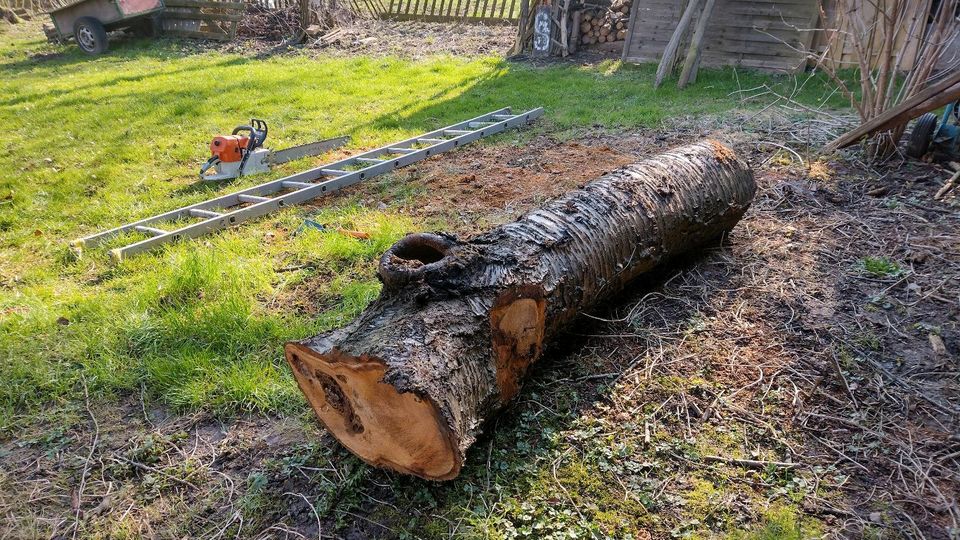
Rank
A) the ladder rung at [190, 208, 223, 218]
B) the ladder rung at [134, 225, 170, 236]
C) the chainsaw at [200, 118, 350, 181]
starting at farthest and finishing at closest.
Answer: the chainsaw at [200, 118, 350, 181] < the ladder rung at [190, 208, 223, 218] < the ladder rung at [134, 225, 170, 236]

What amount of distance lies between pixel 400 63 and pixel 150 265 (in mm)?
8855

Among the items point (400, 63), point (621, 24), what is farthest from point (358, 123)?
point (621, 24)

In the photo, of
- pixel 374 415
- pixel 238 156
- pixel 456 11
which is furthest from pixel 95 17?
pixel 374 415

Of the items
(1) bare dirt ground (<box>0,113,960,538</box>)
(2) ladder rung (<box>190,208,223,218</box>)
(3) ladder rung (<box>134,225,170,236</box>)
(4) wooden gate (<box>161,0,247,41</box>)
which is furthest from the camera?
(4) wooden gate (<box>161,0,247,41</box>)

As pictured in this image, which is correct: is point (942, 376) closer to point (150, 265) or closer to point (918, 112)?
point (918, 112)

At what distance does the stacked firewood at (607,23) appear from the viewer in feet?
38.6

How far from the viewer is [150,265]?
408cm

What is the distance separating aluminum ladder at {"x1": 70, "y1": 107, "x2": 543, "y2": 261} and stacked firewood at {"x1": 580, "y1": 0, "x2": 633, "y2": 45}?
18.2ft

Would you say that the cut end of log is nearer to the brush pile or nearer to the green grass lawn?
the green grass lawn

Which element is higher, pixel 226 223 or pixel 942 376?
pixel 226 223

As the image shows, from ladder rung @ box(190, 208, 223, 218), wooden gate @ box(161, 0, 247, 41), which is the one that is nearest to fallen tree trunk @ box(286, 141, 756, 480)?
ladder rung @ box(190, 208, 223, 218)

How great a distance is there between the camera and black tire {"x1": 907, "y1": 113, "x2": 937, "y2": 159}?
191 inches

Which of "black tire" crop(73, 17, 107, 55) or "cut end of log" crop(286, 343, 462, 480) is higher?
"black tire" crop(73, 17, 107, 55)

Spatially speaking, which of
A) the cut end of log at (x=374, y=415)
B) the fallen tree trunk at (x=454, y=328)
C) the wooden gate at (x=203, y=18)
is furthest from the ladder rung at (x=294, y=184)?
the wooden gate at (x=203, y=18)
